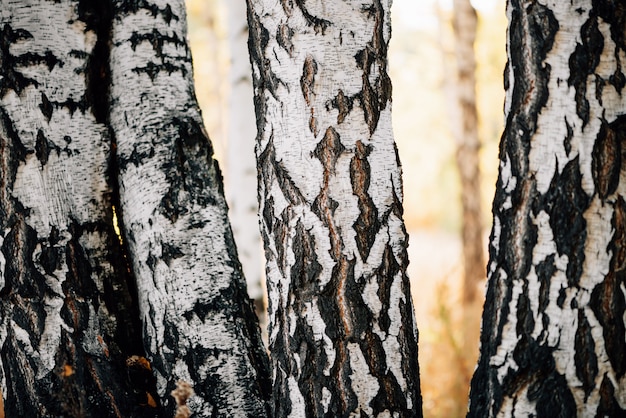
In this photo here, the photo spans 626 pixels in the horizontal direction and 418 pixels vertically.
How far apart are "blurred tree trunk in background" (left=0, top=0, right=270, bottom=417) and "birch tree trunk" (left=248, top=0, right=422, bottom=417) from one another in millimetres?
289

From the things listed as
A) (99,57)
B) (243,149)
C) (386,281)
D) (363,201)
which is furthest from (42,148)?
(243,149)

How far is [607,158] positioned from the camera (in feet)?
4.00

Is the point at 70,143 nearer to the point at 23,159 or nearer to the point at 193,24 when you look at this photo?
the point at 23,159

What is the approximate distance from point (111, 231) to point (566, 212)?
1.29 meters

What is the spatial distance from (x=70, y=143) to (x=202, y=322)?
66 cm

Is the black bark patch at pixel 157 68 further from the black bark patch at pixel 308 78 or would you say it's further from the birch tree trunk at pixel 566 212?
the birch tree trunk at pixel 566 212

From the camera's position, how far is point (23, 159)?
1526 millimetres

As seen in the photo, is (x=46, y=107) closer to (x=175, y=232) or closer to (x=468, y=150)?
(x=175, y=232)

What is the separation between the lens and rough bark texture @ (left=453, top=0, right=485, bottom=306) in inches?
217

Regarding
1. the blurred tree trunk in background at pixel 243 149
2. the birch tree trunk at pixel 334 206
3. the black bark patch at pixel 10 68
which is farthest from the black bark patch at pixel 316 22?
the blurred tree trunk in background at pixel 243 149

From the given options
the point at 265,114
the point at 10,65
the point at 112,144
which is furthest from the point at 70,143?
the point at 265,114

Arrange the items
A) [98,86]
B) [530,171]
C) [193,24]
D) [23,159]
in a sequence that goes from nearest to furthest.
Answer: [530,171] < [23,159] < [98,86] < [193,24]

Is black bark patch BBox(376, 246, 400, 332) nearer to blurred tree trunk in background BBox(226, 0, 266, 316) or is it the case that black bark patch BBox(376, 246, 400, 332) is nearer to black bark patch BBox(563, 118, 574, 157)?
black bark patch BBox(563, 118, 574, 157)

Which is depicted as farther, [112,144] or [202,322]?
[112,144]
